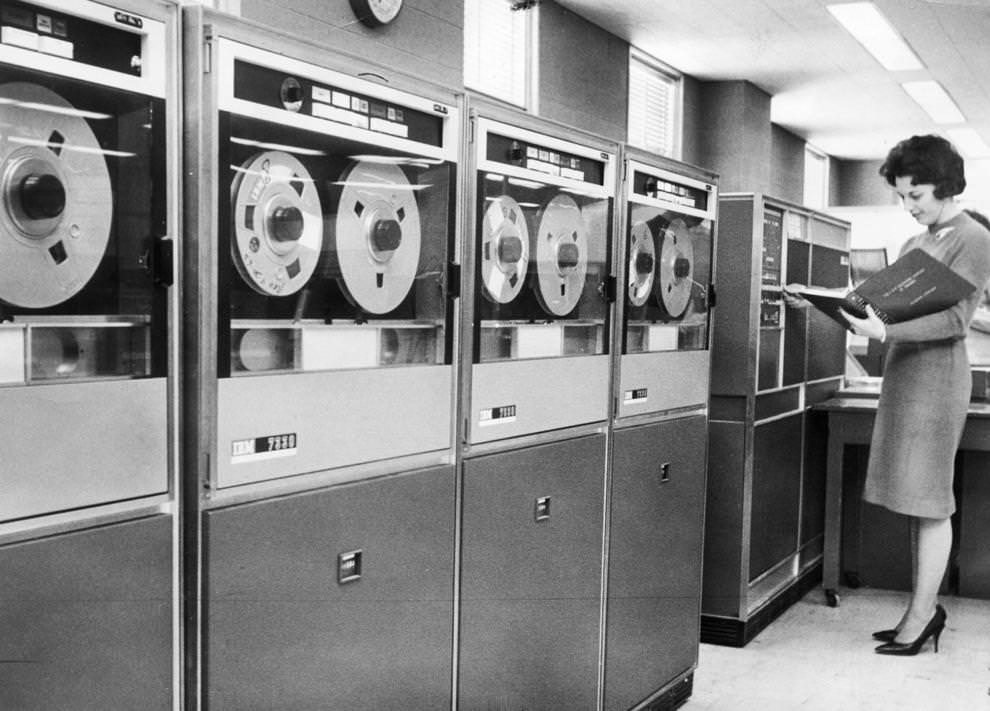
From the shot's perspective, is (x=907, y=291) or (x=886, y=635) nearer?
(x=907, y=291)

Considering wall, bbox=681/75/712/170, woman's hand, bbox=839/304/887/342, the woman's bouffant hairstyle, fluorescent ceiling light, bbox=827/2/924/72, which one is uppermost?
fluorescent ceiling light, bbox=827/2/924/72

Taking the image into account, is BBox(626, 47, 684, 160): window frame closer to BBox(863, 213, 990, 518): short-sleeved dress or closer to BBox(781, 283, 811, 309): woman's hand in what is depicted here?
BBox(781, 283, 811, 309): woman's hand

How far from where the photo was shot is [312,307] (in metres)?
1.92

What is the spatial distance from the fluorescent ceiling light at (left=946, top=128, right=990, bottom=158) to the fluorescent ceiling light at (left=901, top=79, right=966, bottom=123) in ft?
1.07

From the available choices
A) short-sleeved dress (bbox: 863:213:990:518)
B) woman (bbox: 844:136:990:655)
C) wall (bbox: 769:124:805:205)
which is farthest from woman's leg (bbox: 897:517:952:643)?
wall (bbox: 769:124:805:205)

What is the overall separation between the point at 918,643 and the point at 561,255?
2533 millimetres

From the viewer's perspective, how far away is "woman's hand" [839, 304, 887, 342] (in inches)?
152

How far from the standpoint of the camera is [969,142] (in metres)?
11.2

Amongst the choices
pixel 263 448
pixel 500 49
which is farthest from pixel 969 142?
pixel 263 448

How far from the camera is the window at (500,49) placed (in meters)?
5.58

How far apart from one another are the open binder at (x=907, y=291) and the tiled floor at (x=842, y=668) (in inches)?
53.6

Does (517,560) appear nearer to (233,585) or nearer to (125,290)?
(233,585)

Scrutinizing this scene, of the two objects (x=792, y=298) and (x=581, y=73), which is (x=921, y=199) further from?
(x=581, y=73)

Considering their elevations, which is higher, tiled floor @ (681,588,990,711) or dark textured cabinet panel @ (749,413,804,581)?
dark textured cabinet panel @ (749,413,804,581)
